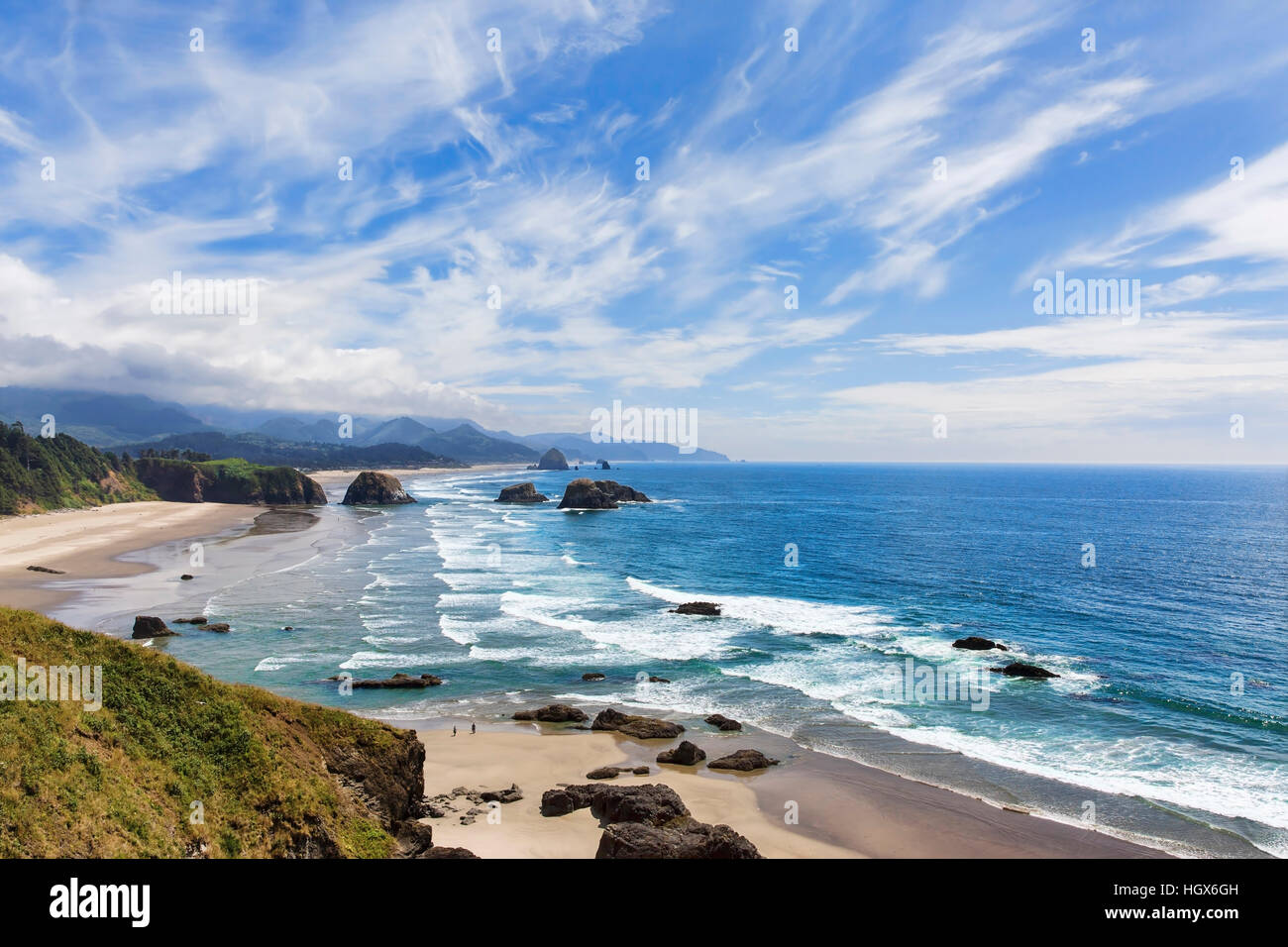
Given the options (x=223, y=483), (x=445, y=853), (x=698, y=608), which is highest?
(x=223, y=483)

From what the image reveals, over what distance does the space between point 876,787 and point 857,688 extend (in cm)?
1097

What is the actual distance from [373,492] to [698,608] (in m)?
115

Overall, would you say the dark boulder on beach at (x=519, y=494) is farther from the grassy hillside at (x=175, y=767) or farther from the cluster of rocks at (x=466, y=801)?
the grassy hillside at (x=175, y=767)

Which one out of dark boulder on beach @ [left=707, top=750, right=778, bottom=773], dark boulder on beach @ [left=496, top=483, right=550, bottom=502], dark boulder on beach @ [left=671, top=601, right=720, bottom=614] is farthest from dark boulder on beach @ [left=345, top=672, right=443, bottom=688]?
dark boulder on beach @ [left=496, top=483, right=550, bottom=502]

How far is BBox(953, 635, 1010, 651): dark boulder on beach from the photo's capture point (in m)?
42.7

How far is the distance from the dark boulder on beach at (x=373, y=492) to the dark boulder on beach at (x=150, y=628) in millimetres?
104750

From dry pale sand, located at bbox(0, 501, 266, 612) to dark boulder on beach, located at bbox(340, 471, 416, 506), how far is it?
19610mm

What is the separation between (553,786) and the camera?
2564cm

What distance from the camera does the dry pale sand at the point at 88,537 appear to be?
2245 inches

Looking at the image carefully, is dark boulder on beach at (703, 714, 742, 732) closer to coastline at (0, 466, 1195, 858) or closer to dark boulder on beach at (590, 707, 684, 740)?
coastline at (0, 466, 1195, 858)

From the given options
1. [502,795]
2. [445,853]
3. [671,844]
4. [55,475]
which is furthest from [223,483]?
[671,844]

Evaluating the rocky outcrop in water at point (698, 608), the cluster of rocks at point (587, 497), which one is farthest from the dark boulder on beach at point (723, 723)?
the cluster of rocks at point (587, 497)

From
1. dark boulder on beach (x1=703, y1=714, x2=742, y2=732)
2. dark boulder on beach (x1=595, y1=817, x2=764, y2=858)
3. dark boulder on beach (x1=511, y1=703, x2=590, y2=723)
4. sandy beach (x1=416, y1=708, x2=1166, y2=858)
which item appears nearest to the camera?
dark boulder on beach (x1=595, y1=817, x2=764, y2=858)

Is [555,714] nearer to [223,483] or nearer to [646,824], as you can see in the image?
[646,824]
